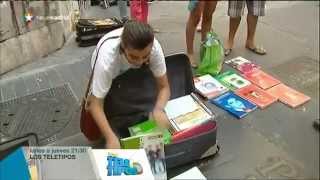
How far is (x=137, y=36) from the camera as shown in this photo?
4.22ft

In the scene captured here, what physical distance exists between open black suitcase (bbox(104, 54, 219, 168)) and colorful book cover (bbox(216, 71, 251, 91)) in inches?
27.7

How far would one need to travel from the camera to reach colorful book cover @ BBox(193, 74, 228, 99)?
2.30 m

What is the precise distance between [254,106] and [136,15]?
3.19ft

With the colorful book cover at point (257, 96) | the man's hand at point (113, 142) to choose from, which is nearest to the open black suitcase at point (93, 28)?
the man's hand at point (113, 142)

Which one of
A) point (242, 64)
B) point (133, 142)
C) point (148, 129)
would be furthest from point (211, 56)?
point (133, 142)

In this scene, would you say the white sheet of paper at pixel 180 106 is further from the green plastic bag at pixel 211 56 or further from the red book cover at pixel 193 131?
the green plastic bag at pixel 211 56

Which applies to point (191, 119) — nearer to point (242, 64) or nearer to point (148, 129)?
point (148, 129)

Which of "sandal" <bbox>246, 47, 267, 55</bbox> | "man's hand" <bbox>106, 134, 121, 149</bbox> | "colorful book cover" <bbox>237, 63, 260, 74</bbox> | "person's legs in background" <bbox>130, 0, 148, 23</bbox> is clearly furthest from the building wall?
"sandal" <bbox>246, 47, 267, 55</bbox>

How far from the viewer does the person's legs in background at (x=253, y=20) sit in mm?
2596

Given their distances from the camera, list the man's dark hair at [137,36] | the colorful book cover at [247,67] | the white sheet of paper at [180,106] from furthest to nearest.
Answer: the colorful book cover at [247,67] < the white sheet of paper at [180,106] < the man's dark hair at [137,36]

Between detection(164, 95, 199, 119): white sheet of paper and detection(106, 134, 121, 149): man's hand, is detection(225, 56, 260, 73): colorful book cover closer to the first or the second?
detection(164, 95, 199, 119): white sheet of paper

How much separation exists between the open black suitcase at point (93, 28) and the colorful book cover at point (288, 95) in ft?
3.82

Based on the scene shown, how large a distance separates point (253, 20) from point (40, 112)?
167cm

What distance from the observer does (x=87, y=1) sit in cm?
161
